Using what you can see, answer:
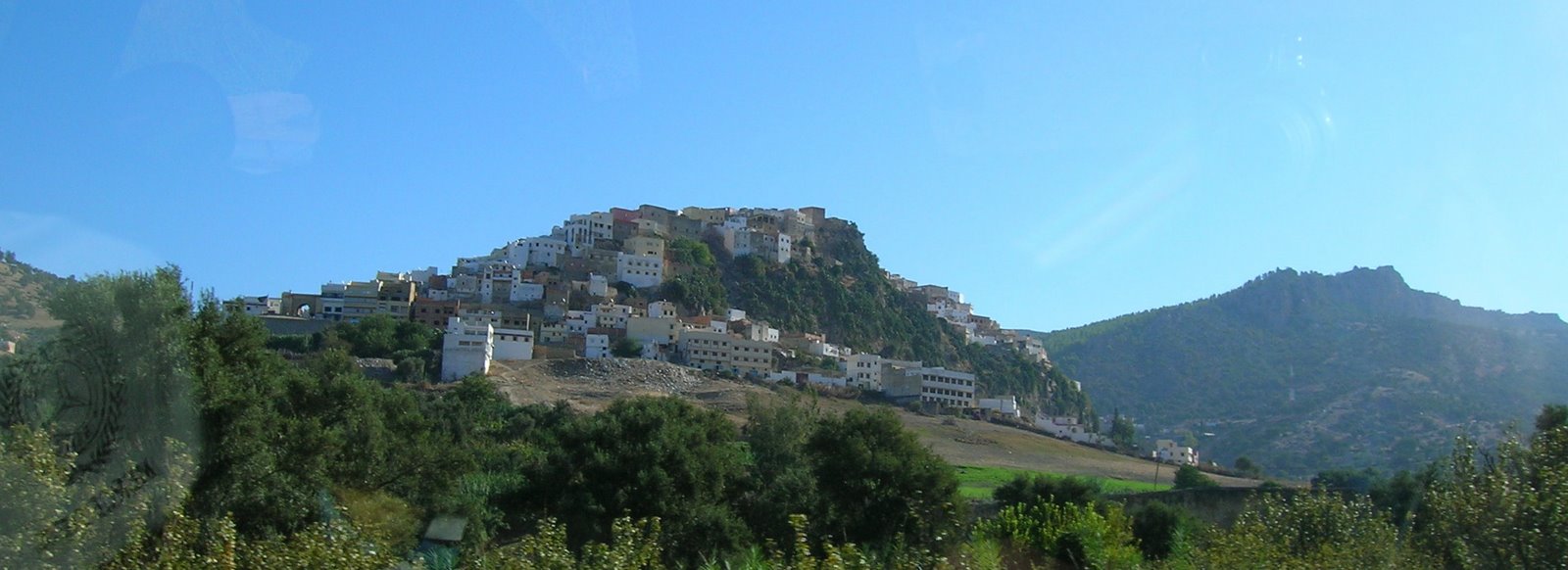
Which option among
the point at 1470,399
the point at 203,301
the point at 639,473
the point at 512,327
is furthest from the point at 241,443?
the point at 1470,399

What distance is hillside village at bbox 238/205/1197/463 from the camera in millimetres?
78500

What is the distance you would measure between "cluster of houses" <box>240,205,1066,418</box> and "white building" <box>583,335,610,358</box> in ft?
0.28

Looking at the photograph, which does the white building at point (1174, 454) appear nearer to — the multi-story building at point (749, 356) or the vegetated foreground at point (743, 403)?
the vegetated foreground at point (743, 403)

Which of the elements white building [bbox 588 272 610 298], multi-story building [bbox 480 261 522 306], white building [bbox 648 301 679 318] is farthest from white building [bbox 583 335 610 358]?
white building [bbox 588 272 610 298]

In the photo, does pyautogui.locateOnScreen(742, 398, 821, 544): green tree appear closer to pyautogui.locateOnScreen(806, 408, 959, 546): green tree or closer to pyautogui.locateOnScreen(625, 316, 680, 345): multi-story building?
pyautogui.locateOnScreen(806, 408, 959, 546): green tree

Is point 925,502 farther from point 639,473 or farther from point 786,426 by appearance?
point 786,426

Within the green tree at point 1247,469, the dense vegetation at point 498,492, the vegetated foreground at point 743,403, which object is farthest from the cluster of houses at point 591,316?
the dense vegetation at point 498,492

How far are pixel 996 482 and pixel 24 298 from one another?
38.0 metres

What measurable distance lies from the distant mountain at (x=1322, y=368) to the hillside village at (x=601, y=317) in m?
19.3

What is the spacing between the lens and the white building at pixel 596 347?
256ft

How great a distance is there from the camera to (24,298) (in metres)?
23.8

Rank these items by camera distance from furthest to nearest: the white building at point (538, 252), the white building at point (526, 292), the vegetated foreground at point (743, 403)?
the white building at point (538, 252), the white building at point (526, 292), the vegetated foreground at point (743, 403)

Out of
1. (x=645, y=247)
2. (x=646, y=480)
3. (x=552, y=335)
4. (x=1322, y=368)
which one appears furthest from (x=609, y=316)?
(x=1322, y=368)

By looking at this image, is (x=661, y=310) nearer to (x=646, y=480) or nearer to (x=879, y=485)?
(x=646, y=480)
